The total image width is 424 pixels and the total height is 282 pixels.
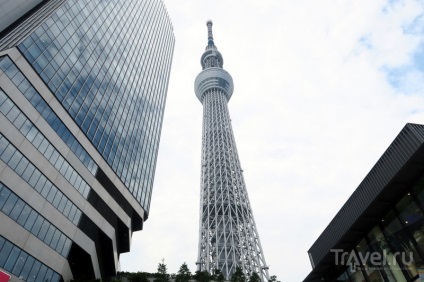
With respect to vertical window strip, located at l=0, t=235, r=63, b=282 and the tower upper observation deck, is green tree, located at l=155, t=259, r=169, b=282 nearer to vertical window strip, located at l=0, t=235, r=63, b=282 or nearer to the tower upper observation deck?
vertical window strip, located at l=0, t=235, r=63, b=282

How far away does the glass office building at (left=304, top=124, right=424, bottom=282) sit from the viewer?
14820 mm

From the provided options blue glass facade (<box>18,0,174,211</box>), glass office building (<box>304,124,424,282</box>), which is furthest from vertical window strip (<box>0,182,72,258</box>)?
glass office building (<box>304,124,424,282</box>)

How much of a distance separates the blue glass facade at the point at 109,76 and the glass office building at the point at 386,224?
117ft

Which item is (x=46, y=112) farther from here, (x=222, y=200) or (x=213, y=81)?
(x=213, y=81)

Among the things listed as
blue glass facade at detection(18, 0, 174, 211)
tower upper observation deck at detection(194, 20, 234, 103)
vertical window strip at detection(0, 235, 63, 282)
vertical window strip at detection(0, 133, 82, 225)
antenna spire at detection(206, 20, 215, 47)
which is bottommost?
vertical window strip at detection(0, 235, 63, 282)

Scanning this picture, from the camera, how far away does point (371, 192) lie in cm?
1688

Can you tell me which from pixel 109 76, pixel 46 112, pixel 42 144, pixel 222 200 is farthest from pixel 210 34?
pixel 42 144

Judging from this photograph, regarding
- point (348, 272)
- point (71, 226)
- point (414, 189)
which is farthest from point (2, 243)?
point (414, 189)

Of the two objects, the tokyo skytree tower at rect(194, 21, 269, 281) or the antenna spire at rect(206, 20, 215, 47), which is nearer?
the tokyo skytree tower at rect(194, 21, 269, 281)

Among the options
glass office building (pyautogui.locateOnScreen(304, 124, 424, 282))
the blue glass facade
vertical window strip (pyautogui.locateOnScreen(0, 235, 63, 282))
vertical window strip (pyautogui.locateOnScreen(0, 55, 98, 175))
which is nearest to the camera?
glass office building (pyautogui.locateOnScreen(304, 124, 424, 282))

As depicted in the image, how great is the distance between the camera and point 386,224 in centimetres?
1695

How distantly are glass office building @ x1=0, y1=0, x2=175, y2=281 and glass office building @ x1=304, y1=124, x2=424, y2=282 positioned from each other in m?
26.7

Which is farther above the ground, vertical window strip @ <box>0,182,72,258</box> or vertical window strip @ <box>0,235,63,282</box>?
vertical window strip @ <box>0,182,72,258</box>
